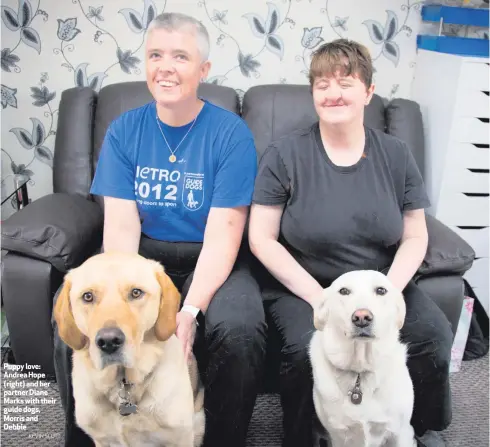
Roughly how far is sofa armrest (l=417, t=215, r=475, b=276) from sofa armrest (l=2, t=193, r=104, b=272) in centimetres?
107

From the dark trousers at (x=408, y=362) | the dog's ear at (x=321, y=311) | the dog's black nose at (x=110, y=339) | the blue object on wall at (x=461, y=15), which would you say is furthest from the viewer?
the blue object on wall at (x=461, y=15)

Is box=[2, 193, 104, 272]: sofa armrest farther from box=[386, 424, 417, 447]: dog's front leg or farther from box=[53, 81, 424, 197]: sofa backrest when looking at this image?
box=[386, 424, 417, 447]: dog's front leg

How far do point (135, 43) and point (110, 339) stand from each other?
5.21ft

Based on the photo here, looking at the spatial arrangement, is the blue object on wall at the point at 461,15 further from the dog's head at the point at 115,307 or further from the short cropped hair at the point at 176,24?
the dog's head at the point at 115,307

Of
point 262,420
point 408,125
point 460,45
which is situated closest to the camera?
point 262,420

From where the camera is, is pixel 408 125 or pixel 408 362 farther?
pixel 408 125

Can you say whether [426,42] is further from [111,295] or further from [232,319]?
[111,295]

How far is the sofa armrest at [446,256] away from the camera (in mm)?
1542

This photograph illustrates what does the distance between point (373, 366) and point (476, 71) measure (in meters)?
1.30

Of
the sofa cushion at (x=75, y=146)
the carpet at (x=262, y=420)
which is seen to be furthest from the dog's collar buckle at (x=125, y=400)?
the sofa cushion at (x=75, y=146)

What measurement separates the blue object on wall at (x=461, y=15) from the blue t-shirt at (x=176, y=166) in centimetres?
116

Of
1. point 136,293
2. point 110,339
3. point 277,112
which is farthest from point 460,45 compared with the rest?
point 110,339

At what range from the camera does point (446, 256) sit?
1.56 metres

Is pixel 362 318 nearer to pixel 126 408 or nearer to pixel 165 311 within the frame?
pixel 165 311
